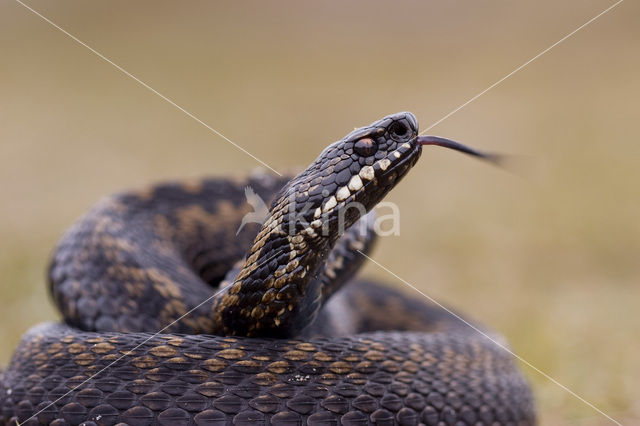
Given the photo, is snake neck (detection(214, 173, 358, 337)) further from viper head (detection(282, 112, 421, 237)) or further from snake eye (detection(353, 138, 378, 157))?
snake eye (detection(353, 138, 378, 157))

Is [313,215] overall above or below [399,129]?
below

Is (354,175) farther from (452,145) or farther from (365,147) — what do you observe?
(452,145)

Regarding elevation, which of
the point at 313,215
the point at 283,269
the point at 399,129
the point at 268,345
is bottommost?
the point at 268,345

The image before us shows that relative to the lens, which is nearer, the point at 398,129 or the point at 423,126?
the point at 398,129

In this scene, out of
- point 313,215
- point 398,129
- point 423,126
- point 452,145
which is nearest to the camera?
point 313,215

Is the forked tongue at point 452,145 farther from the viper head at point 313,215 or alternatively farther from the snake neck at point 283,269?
the snake neck at point 283,269

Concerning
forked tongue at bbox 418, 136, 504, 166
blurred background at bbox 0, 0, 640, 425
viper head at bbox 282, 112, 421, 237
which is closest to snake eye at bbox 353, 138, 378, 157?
viper head at bbox 282, 112, 421, 237

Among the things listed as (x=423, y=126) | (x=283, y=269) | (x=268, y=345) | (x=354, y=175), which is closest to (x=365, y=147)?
(x=354, y=175)

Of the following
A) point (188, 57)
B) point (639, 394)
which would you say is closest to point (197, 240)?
point (639, 394)
